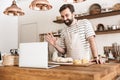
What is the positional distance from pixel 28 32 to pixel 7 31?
634 millimetres

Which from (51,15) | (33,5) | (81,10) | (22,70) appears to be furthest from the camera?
(51,15)

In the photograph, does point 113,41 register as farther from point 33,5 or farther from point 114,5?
point 33,5

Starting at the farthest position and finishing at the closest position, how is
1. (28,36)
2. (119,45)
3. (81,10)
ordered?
1. (28,36)
2. (81,10)
3. (119,45)

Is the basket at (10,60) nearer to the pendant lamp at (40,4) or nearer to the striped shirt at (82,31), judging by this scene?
the striped shirt at (82,31)

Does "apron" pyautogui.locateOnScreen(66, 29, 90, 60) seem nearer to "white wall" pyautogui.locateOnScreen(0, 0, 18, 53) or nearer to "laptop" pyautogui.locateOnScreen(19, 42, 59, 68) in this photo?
"laptop" pyautogui.locateOnScreen(19, 42, 59, 68)

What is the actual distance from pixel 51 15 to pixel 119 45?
2099mm

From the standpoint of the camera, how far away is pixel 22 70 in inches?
55.9

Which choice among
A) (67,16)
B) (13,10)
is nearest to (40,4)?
(13,10)

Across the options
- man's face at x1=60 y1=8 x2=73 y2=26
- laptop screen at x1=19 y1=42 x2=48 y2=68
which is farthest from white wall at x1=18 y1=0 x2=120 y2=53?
laptop screen at x1=19 y1=42 x2=48 y2=68

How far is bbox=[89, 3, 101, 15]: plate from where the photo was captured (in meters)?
4.14

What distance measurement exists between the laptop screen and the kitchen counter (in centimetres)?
9

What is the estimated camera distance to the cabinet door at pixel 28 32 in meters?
5.32

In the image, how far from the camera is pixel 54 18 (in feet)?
16.3

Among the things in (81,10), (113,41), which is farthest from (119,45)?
(81,10)
